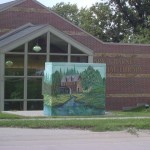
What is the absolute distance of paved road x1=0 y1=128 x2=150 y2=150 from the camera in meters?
12.7

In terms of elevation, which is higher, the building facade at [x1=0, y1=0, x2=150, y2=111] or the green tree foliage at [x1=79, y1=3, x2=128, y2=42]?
the green tree foliage at [x1=79, y1=3, x2=128, y2=42]

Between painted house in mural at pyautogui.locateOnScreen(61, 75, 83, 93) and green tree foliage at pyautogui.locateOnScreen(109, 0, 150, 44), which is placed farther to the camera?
green tree foliage at pyautogui.locateOnScreen(109, 0, 150, 44)

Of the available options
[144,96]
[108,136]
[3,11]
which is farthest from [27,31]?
[108,136]

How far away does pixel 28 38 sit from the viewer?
93.4 feet

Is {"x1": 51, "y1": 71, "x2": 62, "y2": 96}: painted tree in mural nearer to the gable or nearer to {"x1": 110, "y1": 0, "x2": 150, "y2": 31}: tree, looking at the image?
the gable

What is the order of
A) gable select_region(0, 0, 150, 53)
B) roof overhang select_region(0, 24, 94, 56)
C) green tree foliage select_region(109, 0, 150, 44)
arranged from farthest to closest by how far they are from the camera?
green tree foliage select_region(109, 0, 150, 44)
gable select_region(0, 0, 150, 53)
roof overhang select_region(0, 24, 94, 56)

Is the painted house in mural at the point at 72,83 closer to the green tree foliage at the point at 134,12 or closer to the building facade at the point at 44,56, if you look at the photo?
the building facade at the point at 44,56

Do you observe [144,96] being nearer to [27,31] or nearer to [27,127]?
[27,31]

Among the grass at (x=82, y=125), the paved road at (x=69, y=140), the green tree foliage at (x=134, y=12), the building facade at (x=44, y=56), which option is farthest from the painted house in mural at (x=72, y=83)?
the green tree foliage at (x=134, y=12)

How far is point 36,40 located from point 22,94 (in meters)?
3.19

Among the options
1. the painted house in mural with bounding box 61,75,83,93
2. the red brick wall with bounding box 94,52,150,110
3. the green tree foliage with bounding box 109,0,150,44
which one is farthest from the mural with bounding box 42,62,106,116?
the green tree foliage with bounding box 109,0,150,44

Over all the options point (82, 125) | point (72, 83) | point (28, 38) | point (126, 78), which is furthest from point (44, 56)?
point (82, 125)

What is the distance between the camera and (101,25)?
52344 millimetres

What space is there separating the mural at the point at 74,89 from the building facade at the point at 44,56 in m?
4.64
